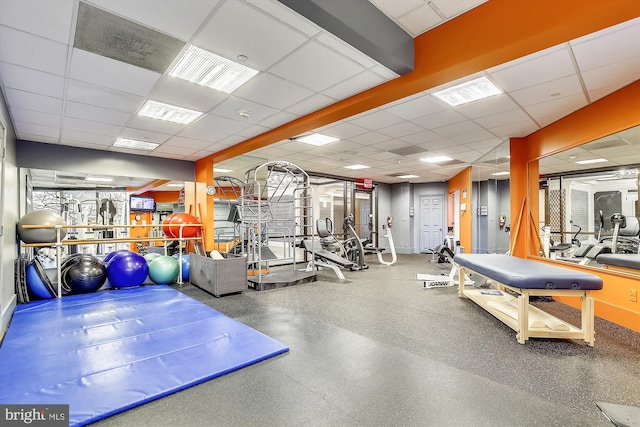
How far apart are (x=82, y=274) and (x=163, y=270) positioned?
3.88 feet

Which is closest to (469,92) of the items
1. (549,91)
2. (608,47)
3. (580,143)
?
(549,91)

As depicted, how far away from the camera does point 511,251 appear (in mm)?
5445

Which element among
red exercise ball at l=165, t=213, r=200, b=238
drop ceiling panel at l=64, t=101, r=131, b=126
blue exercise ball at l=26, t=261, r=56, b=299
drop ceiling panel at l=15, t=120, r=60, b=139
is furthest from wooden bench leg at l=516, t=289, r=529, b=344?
drop ceiling panel at l=15, t=120, r=60, b=139

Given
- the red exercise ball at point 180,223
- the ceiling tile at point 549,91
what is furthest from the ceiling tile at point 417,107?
the red exercise ball at point 180,223

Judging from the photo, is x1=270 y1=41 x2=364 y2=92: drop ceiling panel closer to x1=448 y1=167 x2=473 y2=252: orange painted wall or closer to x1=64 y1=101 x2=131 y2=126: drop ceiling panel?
x1=64 y1=101 x2=131 y2=126: drop ceiling panel

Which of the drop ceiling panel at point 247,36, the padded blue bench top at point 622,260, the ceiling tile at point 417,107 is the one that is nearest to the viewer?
the drop ceiling panel at point 247,36

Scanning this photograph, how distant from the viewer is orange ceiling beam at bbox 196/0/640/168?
6.41 ft

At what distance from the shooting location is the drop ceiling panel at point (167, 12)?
6.94 ft

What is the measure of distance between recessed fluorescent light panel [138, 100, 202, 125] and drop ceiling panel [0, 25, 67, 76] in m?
1.06

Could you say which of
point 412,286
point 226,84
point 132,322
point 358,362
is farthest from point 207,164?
point 358,362

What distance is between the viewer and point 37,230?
4504 mm

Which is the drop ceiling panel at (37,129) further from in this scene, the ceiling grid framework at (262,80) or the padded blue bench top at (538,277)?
the padded blue bench top at (538,277)

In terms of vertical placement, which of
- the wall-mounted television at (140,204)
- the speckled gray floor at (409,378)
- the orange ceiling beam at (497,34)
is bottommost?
the speckled gray floor at (409,378)

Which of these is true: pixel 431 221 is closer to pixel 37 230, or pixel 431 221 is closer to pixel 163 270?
pixel 163 270
